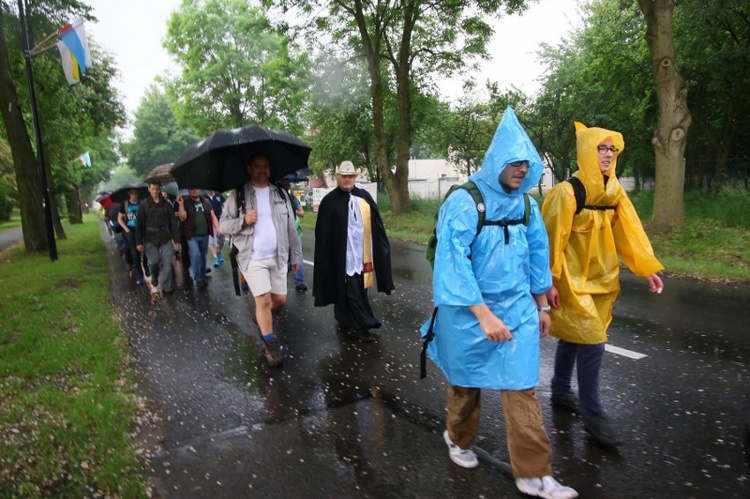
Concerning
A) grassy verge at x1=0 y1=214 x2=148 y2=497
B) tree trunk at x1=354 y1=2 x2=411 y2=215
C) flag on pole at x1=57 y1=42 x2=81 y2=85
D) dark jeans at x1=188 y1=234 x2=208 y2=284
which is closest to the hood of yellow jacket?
grassy verge at x1=0 y1=214 x2=148 y2=497

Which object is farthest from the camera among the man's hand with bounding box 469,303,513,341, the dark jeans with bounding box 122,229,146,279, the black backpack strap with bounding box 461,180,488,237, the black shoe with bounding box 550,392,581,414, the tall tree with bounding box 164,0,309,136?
the tall tree with bounding box 164,0,309,136

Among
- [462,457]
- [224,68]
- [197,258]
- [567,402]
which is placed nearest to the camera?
[462,457]

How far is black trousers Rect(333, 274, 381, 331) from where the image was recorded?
19.0 feet

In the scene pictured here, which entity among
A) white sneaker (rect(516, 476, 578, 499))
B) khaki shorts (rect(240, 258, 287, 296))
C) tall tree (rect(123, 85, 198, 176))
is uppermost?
tall tree (rect(123, 85, 198, 176))

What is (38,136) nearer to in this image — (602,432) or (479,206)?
(479,206)

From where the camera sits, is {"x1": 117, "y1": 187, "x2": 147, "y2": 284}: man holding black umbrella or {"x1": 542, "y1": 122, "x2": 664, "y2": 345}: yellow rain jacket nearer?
{"x1": 542, "y1": 122, "x2": 664, "y2": 345}: yellow rain jacket

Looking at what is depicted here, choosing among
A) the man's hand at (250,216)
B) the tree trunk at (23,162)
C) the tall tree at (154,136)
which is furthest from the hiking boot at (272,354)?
the tall tree at (154,136)

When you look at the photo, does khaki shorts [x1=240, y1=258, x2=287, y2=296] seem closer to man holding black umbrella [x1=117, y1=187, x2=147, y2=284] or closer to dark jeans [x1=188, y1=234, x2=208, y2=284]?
dark jeans [x1=188, y1=234, x2=208, y2=284]

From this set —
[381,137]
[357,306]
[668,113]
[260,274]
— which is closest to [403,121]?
[381,137]

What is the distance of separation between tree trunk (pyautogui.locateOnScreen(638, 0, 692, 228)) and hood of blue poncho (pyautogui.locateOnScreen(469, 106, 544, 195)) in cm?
1004

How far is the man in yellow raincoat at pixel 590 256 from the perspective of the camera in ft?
10.7

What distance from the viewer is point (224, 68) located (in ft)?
118

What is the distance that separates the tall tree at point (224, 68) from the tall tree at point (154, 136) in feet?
77.9

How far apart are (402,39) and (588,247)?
60.7 feet
